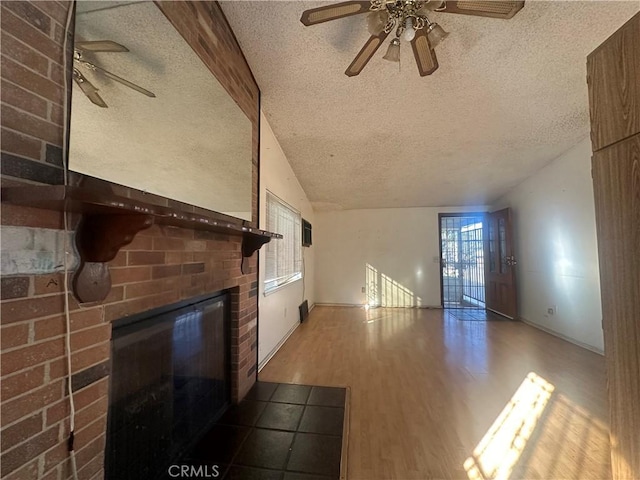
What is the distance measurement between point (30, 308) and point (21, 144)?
46cm

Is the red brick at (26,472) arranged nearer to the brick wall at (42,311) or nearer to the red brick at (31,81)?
the brick wall at (42,311)

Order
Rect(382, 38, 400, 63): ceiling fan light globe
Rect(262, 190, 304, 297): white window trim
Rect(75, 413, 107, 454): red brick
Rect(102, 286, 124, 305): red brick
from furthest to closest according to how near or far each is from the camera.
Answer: Rect(262, 190, 304, 297): white window trim
Rect(382, 38, 400, 63): ceiling fan light globe
Rect(102, 286, 124, 305): red brick
Rect(75, 413, 107, 454): red brick

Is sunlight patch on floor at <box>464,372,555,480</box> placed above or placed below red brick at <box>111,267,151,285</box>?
below

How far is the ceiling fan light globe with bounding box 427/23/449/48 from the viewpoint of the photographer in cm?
158

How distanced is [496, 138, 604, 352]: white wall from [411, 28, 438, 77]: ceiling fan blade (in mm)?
2837

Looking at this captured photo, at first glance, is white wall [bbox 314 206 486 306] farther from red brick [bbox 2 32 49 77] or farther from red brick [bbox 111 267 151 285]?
red brick [bbox 2 32 49 77]

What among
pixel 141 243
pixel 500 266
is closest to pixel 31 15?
pixel 141 243

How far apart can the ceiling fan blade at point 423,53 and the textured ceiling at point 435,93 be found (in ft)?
1.08

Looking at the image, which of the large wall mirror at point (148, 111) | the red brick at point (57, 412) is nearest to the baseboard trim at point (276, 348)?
the large wall mirror at point (148, 111)

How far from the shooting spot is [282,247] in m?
3.67

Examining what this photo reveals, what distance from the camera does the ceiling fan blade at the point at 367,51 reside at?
5.40 feet

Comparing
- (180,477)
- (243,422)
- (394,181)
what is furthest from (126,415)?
(394,181)

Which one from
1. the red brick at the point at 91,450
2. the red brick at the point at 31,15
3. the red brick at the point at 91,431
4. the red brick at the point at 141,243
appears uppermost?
the red brick at the point at 31,15

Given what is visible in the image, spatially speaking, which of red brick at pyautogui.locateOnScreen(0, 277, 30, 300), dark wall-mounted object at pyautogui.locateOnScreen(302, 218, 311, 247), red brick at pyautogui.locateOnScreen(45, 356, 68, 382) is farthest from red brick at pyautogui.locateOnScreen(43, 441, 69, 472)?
dark wall-mounted object at pyautogui.locateOnScreen(302, 218, 311, 247)
